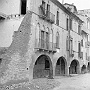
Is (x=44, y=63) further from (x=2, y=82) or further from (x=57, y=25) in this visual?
(x=2, y=82)

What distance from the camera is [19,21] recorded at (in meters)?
20.5

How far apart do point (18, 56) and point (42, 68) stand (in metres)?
7.73

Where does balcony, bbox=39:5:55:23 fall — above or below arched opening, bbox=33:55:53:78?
above

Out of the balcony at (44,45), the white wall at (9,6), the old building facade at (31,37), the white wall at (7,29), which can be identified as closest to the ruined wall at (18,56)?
the old building facade at (31,37)

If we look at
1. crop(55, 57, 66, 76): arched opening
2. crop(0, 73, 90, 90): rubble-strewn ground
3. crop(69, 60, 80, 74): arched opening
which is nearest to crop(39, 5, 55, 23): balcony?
crop(0, 73, 90, 90): rubble-strewn ground

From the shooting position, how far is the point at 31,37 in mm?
20172

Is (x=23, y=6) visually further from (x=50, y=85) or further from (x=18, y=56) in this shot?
(x=50, y=85)

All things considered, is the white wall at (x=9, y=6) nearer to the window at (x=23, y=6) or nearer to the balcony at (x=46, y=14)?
the window at (x=23, y=6)

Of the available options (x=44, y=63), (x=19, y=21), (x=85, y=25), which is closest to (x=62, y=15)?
(x=44, y=63)

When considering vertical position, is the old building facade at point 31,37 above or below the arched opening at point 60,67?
above

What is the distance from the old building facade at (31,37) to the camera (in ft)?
59.6

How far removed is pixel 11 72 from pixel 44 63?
350 inches

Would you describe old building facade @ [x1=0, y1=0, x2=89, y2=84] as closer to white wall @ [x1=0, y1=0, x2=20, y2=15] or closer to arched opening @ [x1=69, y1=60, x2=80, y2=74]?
white wall @ [x1=0, y1=0, x2=20, y2=15]

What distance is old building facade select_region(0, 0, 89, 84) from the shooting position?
1816 centimetres
